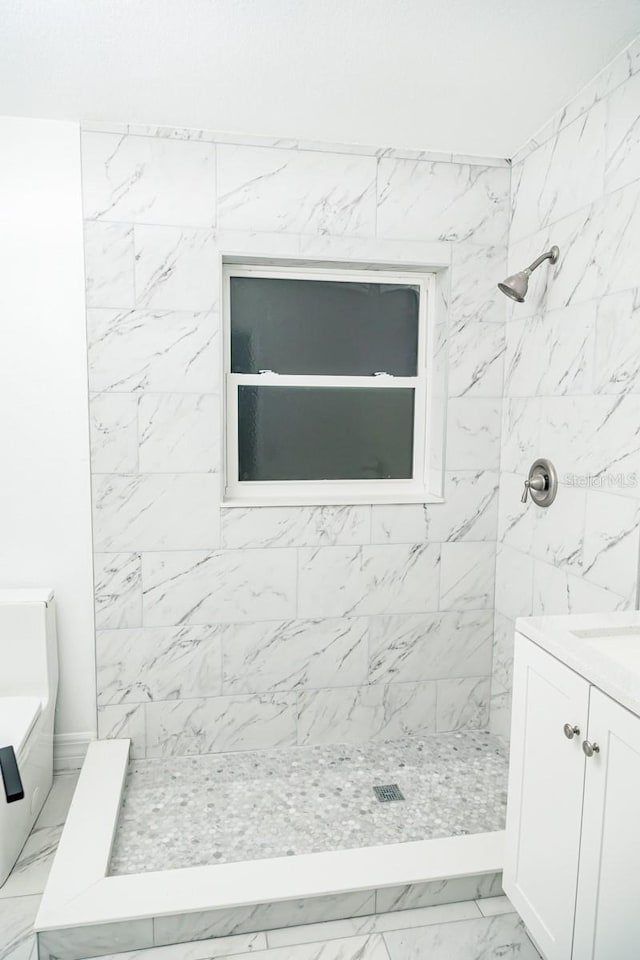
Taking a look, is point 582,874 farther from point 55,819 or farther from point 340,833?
point 55,819

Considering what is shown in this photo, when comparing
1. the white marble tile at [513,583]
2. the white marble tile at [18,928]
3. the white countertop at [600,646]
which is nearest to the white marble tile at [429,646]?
the white marble tile at [513,583]

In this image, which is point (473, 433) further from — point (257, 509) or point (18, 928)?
point (18, 928)

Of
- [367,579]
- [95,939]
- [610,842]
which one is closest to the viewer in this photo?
[610,842]

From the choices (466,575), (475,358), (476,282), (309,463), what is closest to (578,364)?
(475,358)

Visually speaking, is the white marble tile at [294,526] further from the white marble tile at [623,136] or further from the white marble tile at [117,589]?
the white marble tile at [623,136]

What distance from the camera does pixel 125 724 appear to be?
262 centimetres

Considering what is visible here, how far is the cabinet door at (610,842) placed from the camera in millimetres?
1233

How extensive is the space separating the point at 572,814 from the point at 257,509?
1.59 m

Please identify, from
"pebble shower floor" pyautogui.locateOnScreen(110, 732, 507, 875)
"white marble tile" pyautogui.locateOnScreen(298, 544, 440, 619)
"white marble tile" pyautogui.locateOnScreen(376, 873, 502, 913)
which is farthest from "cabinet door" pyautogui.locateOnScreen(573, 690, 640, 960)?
"white marble tile" pyautogui.locateOnScreen(298, 544, 440, 619)

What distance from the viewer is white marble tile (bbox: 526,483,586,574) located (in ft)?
7.26

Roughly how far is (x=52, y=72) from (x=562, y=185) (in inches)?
69.7

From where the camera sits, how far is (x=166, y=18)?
1.75 metres

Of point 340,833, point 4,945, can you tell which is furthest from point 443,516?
point 4,945

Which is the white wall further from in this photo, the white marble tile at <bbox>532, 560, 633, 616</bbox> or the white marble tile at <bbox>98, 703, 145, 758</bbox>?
the white marble tile at <bbox>532, 560, 633, 616</bbox>
